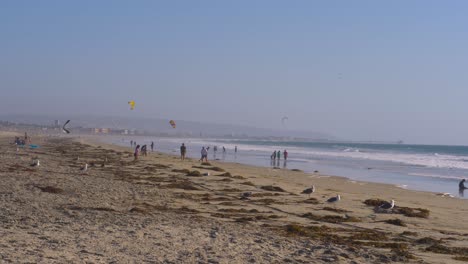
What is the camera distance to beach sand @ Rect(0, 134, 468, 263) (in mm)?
8211

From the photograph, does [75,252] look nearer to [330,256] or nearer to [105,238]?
[105,238]

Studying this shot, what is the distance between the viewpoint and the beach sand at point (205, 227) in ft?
26.9

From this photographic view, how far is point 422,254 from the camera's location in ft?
29.9

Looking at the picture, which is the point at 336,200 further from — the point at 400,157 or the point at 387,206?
the point at 400,157

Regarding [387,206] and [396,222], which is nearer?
[396,222]

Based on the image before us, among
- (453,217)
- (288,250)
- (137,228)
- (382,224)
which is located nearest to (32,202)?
(137,228)

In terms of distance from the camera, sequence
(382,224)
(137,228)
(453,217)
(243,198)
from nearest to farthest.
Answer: (137,228) < (382,224) < (453,217) < (243,198)

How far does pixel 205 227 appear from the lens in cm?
1046

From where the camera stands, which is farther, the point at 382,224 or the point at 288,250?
the point at 382,224

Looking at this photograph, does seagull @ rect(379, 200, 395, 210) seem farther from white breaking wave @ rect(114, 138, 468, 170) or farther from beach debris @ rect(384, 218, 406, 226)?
white breaking wave @ rect(114, 138, 468, 170)

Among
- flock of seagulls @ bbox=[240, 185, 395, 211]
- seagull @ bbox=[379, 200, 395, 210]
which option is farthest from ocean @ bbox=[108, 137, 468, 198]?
seagull @ bbox=[379, 200, 395, 210]

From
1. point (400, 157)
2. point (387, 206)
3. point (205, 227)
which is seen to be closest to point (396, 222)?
point (387, 206)

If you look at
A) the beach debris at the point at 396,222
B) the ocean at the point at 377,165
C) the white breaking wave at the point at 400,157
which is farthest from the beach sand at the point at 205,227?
the white breaking wave at the point at 400,157

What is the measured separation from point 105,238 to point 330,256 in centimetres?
354
